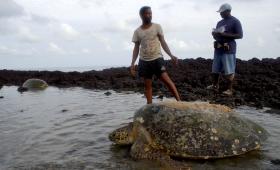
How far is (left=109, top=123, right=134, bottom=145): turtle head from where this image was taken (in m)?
5.51

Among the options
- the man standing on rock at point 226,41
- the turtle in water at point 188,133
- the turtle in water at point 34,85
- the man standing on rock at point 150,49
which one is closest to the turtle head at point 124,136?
the turtle in water at point 188,133

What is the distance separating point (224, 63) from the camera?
361 inches

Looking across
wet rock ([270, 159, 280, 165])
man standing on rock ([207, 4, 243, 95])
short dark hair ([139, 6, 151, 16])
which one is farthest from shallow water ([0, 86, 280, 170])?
short dark hair ([139, 6, 151, 16])

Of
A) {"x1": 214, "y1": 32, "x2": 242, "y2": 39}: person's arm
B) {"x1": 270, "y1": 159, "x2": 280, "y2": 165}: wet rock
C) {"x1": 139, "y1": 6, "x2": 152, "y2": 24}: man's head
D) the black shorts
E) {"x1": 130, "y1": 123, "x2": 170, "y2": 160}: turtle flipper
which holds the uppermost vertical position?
{"x1": 139, "y1": 6, "x2": 152, "y2": 24}: man's head

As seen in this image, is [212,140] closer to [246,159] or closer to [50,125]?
[246,159]

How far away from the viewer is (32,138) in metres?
6.59

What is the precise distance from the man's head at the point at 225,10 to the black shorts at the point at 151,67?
255 centimetres

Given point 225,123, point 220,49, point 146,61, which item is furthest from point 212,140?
point 220,49

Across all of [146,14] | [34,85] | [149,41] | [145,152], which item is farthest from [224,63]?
[34,85]

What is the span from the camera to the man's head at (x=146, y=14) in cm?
675

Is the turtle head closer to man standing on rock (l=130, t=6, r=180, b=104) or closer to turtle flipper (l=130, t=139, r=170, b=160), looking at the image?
turtle flipper (l=130, t=139, r=170, b=160)

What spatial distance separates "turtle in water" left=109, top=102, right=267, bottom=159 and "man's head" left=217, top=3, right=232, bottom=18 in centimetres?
395

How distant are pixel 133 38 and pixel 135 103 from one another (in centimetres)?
352

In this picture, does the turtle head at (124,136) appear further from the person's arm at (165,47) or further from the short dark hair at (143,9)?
the short dark hair at (143,9)
